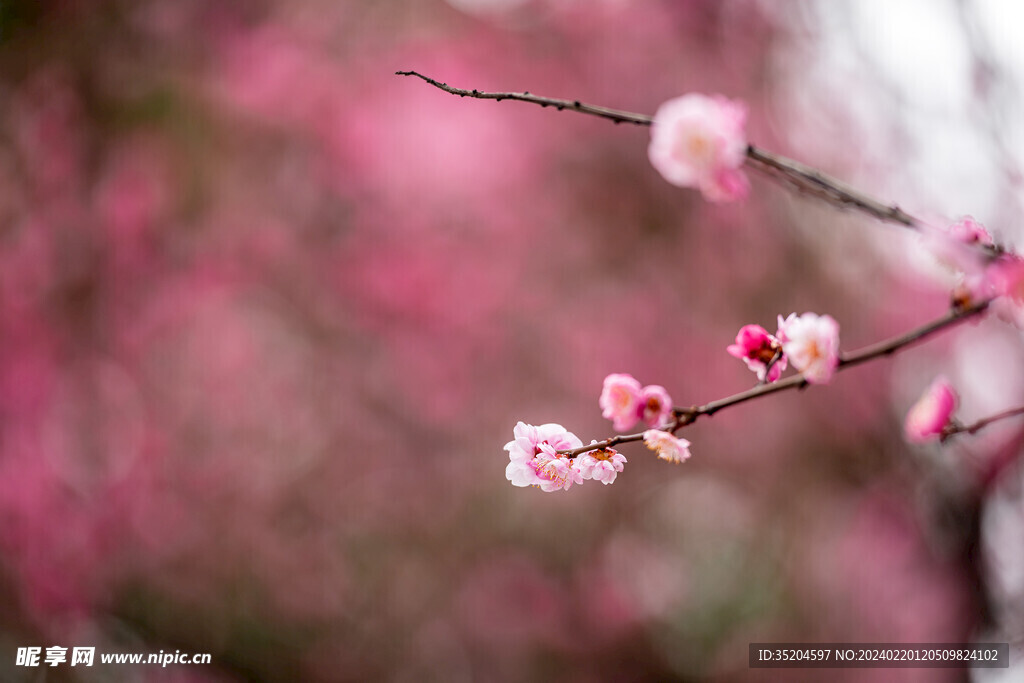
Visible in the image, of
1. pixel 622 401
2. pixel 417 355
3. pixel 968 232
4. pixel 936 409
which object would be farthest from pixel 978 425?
pixel 417 355

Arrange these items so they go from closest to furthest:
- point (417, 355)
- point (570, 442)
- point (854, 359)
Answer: point (854, 359), point (570, 442), point (417, 355)

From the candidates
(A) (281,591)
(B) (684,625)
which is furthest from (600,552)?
(A) (281,591)

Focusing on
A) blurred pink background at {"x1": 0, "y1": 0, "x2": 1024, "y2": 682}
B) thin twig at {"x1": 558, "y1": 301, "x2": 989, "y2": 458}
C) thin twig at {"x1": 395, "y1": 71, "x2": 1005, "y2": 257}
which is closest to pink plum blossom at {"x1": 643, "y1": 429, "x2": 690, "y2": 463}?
thin twig at {"x1": 558, "y1": 301, "x2": 989, "y2": 458}

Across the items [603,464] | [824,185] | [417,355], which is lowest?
[603,464]

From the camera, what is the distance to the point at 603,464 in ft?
1.37

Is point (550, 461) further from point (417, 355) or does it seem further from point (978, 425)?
point (417, 355)

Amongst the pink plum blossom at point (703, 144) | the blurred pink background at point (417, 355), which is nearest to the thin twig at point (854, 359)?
the pink plum blossom at point (703, 144)

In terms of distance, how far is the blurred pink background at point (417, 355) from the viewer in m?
1.56

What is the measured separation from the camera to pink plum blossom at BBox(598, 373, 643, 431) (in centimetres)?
45

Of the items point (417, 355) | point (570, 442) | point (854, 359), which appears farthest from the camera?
point (417, 355)

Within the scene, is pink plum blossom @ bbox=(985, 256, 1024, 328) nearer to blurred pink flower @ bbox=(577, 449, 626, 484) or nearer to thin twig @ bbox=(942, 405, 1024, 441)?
thin twig @ bbox=(942, 405, 1024, 441)

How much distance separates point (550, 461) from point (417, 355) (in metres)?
1.22

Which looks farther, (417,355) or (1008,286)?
(417,355)

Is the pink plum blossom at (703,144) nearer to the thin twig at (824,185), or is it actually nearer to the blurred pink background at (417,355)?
the thin twig at (824,185)
